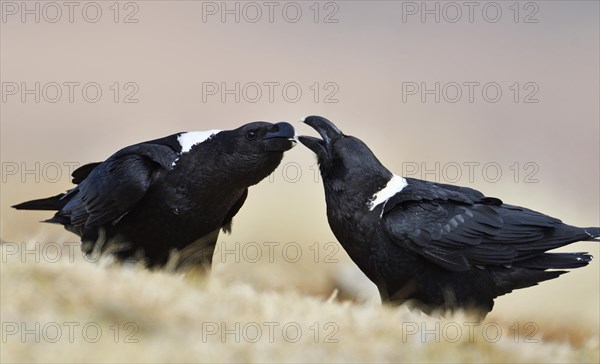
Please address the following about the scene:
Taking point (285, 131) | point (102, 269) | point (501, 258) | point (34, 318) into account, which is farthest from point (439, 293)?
point (34, 318)

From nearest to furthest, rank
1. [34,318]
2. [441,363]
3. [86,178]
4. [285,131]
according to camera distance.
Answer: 1. [34,318]
2. [441,363]
3. [285,131]
4. [86,178]

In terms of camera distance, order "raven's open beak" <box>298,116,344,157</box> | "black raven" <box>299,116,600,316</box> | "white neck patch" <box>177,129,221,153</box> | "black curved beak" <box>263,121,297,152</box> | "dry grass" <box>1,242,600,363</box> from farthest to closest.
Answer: "white neck patch" <box>177,129,221,153</box> → "black curved beak" <box>263,121,297,152</box> → "raven's open beak" <box>298,116,344,157</box> → "black raven" <box>299,116,600,316</box> → "dry grass" <box>1,242,600,363</box>

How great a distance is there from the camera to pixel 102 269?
7.80 m

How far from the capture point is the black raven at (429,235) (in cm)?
848

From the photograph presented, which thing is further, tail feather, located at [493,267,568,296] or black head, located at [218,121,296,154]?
black head, located at [218,121,296,154]

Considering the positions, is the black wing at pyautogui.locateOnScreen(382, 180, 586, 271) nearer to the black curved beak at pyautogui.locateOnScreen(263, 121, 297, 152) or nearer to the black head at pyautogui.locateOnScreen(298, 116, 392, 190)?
the black head at pyautogui.locateOnScreen(298, 116, 392, 190)

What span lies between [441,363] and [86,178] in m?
4.44

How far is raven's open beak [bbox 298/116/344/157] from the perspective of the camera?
8859 millimetres

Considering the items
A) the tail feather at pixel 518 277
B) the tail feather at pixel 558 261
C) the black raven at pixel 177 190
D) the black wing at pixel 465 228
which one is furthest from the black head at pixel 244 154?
the tail feather at pixel 558 261

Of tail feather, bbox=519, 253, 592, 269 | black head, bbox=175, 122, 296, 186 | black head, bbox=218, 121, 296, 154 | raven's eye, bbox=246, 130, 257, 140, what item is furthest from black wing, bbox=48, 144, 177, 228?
tail feather, bbox=519, 253, 592, 269

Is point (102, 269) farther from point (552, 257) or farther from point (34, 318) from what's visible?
point (552, 257)

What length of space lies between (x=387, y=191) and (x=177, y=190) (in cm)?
190

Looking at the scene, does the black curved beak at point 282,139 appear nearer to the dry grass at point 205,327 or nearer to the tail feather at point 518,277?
the dry grass at point 205,327

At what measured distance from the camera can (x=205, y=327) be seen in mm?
6953
